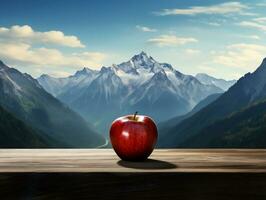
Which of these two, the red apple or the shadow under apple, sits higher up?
the red apple

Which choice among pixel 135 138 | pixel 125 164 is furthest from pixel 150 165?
pixel 135 138

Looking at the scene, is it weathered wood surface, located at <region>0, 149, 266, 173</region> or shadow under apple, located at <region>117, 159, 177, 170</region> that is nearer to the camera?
weathered wood surface, located at <region>0, 149, 266, 173</region>

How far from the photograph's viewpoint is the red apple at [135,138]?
15.2ft

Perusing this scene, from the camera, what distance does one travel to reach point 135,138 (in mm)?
4684

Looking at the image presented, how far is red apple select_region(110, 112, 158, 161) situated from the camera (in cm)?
464
